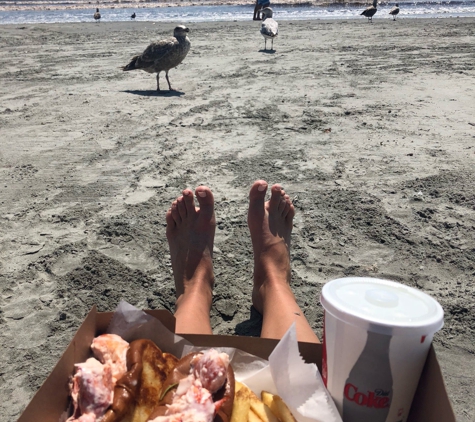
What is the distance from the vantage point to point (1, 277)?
216cm

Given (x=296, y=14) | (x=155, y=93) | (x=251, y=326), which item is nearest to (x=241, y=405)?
(x=251, y=326)

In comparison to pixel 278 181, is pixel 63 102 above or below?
above

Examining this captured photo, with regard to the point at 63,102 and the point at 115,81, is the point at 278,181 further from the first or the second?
the point at 115,81

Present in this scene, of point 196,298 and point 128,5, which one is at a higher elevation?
point 128,5

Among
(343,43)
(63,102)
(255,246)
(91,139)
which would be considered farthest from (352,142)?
(343,43)

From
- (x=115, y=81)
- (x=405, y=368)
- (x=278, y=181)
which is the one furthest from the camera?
(x=115, y=81)

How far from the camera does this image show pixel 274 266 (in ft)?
6.79

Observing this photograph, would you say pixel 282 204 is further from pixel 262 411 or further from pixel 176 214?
pixel 262 411

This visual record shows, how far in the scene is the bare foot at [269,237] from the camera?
2.03 metres

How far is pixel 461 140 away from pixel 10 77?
6.39 m

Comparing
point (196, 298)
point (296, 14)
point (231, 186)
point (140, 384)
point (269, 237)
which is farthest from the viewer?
point (296, 14)

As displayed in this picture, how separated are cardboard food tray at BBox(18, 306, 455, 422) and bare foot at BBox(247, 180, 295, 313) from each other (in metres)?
0.72

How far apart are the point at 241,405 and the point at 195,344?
0.25m

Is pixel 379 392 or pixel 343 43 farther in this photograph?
pixel 343 43
